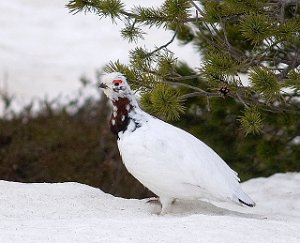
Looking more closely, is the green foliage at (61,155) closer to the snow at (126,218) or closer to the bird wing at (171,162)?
the snow at (126,218)

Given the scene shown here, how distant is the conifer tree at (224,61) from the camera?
3.76m

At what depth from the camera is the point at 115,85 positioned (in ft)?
12.1

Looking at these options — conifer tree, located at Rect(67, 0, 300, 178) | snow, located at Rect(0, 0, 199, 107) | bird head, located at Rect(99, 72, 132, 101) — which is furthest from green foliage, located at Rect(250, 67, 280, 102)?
snow, located at Rect(0, 0, 199, 107)

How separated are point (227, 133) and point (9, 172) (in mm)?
1236

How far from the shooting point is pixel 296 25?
383 centimetres

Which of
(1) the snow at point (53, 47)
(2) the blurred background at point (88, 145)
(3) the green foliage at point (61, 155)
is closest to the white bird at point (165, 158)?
(2) the blurred background at point (88, 145)

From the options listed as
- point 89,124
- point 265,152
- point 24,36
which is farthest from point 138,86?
point 24,36

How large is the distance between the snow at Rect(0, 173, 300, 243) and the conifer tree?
0.39 m

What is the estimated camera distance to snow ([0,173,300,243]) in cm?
312

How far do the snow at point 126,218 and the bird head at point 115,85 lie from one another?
47cm

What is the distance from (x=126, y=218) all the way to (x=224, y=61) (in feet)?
2.49

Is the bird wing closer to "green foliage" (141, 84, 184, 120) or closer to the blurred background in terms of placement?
"green foliage" (141, 84, 184, 120)

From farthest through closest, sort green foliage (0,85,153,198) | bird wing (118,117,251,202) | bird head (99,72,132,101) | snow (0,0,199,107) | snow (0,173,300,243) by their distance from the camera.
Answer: snow (0,0,199,107), green foliage (0,85,153,198), bird head (99,72,132,101), bird wing (118,117,251,202), snow (0,173,300,243)

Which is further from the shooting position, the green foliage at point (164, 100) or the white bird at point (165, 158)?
the green foliage at point (164, 100)
